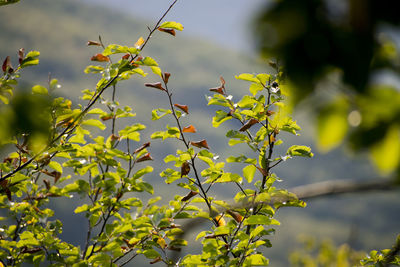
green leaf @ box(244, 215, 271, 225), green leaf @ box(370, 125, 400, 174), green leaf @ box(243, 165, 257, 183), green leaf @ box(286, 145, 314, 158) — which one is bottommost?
green leaf @ box(370, 125, 400, 174)

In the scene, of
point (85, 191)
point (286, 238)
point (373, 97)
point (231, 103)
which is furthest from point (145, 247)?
point (286, 238)

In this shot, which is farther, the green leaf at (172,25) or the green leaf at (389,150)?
the green leaf at (172,25)

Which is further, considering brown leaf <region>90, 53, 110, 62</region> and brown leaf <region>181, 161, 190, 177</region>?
brown leaf <region>90, 53, 110, 62</region>

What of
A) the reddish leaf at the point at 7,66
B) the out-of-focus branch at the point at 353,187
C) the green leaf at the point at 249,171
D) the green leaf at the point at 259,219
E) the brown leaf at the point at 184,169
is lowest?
the out-of-focus branch at the point at 353,187

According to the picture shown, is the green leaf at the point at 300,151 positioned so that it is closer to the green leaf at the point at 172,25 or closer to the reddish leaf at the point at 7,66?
the green leaf at the point at 172,25

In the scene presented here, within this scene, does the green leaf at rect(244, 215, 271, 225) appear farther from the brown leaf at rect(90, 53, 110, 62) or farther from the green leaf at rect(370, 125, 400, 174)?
the brown leaf at rect(90, 53, 110, 62)

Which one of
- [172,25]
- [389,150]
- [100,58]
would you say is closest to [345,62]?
[389,150]

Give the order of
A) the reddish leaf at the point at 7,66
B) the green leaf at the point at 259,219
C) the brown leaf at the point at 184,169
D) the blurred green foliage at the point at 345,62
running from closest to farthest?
the blurred green foliage at the point at 345,62 < the green leaf at the point at 259,219 < the brown leaf at the point at 184,169 < the reddish leaf at the point at 7,66

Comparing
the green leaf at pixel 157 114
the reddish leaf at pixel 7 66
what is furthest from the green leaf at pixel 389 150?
the reddish leaf at pixel 7 66

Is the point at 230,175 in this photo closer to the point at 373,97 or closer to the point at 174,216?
the point at 174,216

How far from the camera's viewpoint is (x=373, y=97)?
24.4 inches

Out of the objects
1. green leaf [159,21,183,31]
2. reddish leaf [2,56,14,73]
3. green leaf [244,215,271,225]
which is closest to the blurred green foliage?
green leaf [244,215,271,225]

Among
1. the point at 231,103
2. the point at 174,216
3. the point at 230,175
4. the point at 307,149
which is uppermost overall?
the point at 231,103

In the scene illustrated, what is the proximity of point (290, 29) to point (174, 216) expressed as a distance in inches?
80.7
